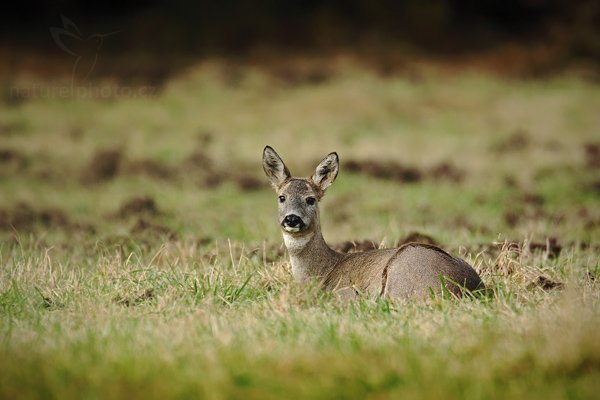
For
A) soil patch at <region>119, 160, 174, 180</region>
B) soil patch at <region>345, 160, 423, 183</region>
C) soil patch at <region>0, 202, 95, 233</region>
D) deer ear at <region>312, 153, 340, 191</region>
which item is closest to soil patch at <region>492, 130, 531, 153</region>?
soil patch at <region>345, 160, 423, 183</region>

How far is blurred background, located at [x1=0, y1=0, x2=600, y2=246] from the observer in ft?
46.7

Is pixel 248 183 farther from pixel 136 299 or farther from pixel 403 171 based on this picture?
pixel 136 299

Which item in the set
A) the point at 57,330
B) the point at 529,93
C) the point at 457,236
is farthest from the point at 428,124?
the point at 57,330

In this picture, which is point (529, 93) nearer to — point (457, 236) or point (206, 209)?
point (206, 209)

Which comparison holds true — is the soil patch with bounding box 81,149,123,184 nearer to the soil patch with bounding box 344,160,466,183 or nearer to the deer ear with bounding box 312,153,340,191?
the soil patch with bounding box 344,160,466,183

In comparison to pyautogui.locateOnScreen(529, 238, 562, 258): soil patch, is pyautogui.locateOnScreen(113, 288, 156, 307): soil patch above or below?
below

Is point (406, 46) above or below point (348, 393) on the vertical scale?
above

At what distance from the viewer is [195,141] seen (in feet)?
72.8

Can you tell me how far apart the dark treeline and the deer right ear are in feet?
Result: 82.4

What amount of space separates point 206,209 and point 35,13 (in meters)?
22.4

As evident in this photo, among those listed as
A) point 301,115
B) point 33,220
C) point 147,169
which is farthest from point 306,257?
point 301,115

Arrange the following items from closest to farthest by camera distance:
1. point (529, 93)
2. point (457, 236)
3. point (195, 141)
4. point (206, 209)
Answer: point (457, 236) < point (206, 209) < point (195, 141) < point (529, 93)

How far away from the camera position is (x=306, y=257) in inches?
306

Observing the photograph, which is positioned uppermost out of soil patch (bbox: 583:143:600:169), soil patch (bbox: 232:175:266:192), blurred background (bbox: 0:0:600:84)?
blurred background (bbox: 0:0:600:84)
